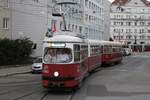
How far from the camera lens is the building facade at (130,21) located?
14226 centimetres

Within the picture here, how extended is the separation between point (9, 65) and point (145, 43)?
109 m

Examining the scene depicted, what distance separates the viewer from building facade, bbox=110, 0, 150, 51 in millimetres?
142262

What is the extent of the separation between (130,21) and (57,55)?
124659 millimetres

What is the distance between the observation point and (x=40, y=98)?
57.3 feet

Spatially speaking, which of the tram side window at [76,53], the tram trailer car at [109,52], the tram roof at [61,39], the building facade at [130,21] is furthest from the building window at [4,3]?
the building facade at [130,21]

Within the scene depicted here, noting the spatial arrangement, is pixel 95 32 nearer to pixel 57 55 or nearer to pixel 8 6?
pixel 8 6

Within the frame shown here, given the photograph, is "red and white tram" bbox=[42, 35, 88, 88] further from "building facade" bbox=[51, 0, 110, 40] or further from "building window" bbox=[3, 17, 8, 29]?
"building facade" bbox=[51, 0, 110, 40]

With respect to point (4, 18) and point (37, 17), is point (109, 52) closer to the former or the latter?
point (4, 18)

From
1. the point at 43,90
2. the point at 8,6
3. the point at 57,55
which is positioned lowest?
the point at 43,90

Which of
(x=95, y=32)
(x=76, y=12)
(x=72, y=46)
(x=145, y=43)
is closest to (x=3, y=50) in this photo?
(x=72, y=46)

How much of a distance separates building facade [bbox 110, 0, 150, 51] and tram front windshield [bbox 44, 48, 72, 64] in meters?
123

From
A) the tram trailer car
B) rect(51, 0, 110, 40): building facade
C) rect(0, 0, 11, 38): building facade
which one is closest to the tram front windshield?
the tram trailer car

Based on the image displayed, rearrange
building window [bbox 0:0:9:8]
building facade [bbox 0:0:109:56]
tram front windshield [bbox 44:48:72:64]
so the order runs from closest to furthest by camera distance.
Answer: tram front windshield [bbox 44:48:72:64]
building window [bbox 0:0:9:8]
building facade [bbox 0:0:109:56]

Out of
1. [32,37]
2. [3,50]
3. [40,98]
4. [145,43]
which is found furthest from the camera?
[145,43]
